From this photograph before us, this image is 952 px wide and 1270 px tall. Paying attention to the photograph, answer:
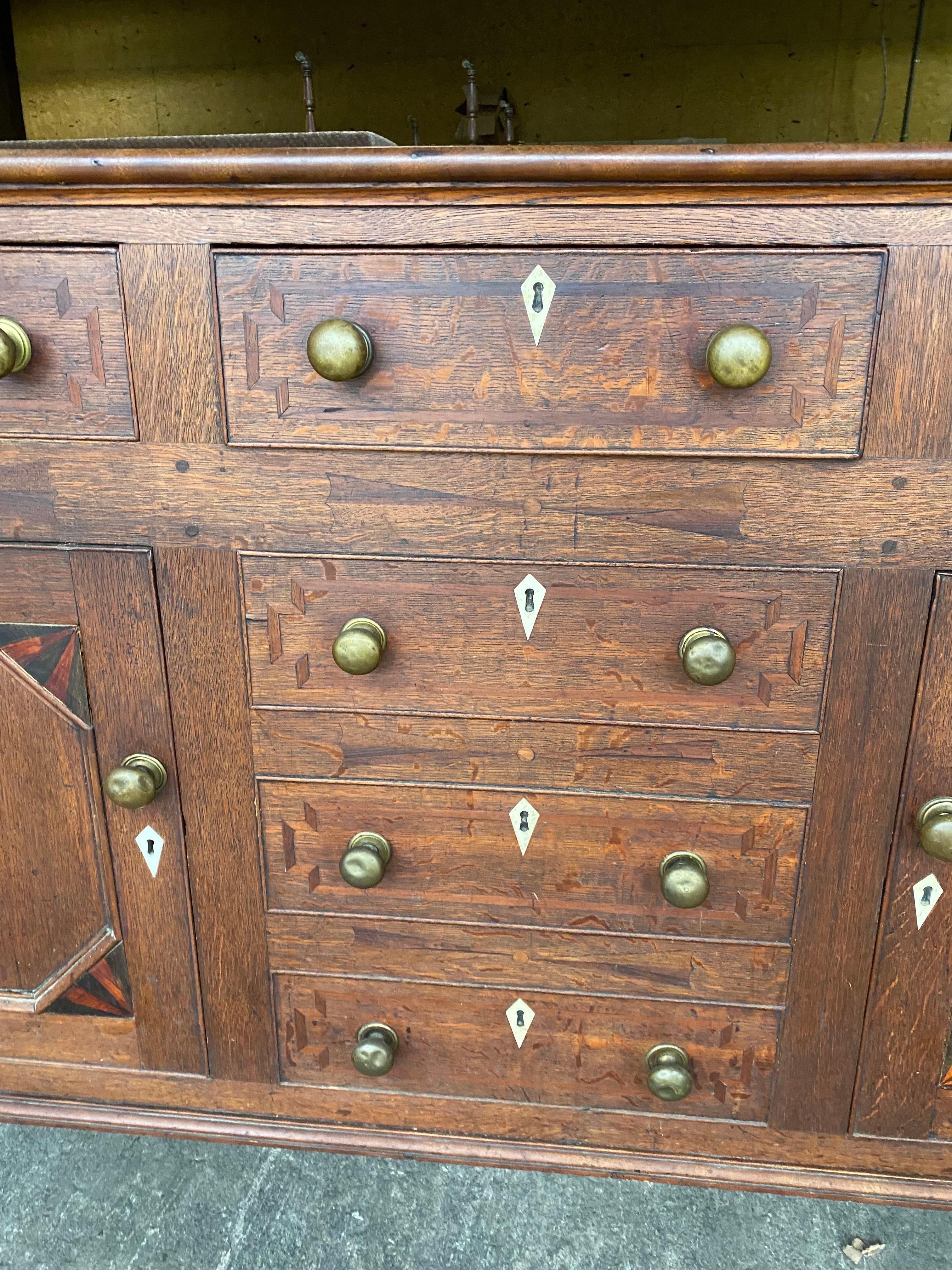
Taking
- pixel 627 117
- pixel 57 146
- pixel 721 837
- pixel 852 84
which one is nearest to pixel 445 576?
pixel 721 837

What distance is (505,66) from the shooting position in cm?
114

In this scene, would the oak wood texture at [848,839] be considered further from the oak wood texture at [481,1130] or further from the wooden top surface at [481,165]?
the wooden top surface at [481,165]

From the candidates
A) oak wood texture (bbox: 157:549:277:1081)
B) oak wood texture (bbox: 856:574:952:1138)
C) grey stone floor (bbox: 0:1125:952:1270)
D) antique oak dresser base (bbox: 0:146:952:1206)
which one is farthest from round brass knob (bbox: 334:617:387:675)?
grey stone floor (bbox: 0:1125:952:1270)

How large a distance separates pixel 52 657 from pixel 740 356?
A: 2.02ft

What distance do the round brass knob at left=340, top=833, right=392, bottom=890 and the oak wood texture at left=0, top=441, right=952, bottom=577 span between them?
0.87 ft

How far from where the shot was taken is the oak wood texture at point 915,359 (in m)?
0.58

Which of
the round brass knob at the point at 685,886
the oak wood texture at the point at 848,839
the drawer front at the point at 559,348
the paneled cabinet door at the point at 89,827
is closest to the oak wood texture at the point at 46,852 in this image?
the paneled cabinet door at the point at 89,827

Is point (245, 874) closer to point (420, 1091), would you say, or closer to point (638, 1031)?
point (420, 1091)

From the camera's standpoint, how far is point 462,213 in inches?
23.2

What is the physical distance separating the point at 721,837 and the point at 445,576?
1.08 feet

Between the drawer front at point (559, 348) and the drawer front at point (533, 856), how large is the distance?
311 mm

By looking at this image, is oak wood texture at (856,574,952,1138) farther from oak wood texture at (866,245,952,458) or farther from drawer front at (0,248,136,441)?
drawer front at (0,248,136,441)

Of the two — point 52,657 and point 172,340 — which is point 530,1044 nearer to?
point 52,657

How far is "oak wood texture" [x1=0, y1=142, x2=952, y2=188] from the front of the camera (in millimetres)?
545
